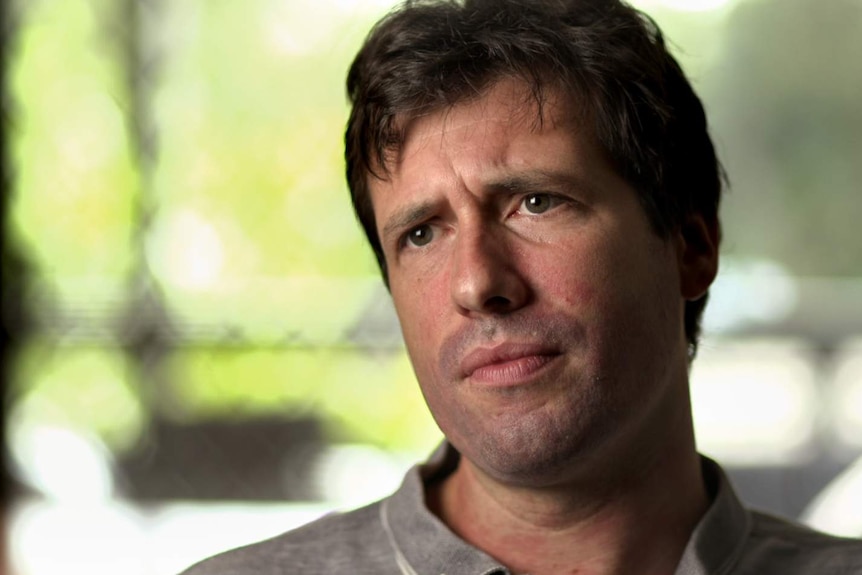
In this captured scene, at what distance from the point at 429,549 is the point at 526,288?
0.33m

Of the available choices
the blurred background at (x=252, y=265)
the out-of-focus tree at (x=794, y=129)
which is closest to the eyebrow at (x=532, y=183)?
the blurred background at (x=252, y=265)

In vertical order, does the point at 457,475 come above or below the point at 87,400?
below

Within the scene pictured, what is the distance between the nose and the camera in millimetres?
1354

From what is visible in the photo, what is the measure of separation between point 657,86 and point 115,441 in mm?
3207

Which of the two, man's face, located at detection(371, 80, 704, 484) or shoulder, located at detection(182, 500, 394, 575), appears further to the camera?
shoulder, located at detection(182, 500, 394, 575)

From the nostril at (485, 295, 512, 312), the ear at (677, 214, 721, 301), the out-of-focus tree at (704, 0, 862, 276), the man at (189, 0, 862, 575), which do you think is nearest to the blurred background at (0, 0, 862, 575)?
the out-of-focus tree at (704, 0, 862, 276)

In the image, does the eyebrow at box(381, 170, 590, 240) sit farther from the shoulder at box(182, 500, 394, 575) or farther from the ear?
the shoulder at box(182, 500, 394, 575)

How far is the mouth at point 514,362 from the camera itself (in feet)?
4.46

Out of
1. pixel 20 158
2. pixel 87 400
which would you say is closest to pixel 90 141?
pixel 20 158

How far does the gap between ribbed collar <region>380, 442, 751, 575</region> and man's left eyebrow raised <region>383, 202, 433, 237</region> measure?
0.31 m

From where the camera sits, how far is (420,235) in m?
1.50

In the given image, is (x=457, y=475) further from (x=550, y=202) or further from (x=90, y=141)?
(x=90, y=141)

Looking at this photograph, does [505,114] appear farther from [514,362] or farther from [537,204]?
[514,362]

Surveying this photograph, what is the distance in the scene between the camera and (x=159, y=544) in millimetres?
4152
